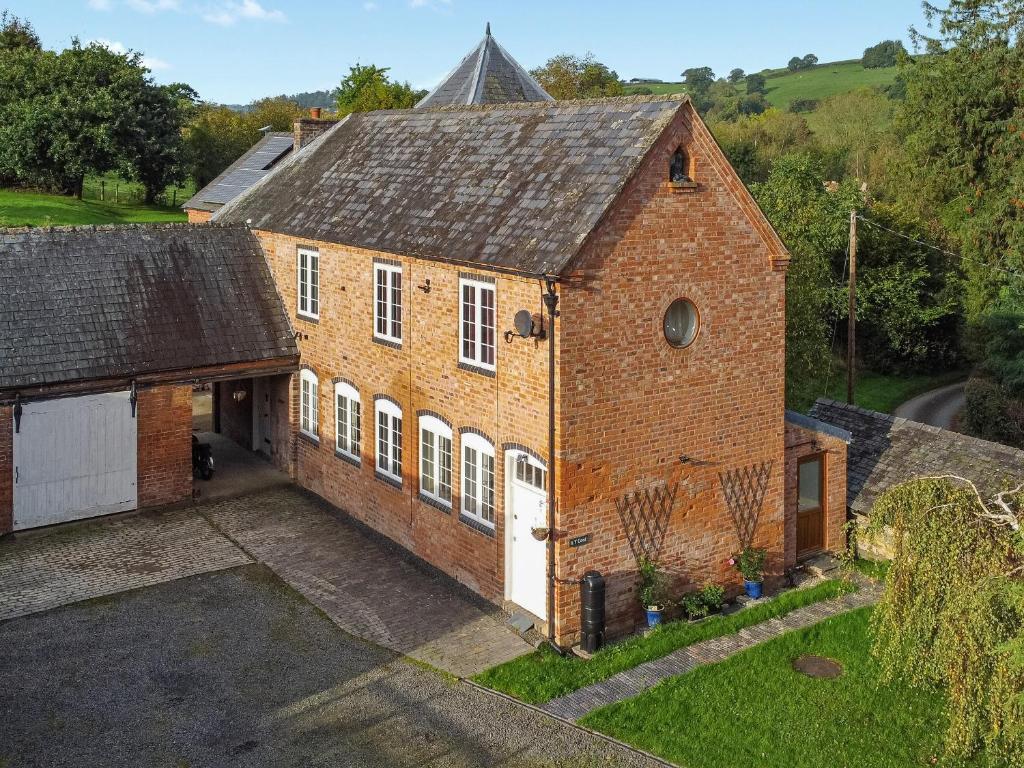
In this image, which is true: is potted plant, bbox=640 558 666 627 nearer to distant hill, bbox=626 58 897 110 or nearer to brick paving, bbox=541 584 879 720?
brick paving, bbox=541 584 879 720

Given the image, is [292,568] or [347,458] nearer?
[292,568]

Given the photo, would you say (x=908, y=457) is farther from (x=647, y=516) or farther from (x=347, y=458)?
(x=347, y=458)

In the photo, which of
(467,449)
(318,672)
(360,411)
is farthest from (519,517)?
(360,411)

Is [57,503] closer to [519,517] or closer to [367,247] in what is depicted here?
[367,247]

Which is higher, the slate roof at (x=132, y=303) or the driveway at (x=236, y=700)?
the slate roof at (x=132, y=303)

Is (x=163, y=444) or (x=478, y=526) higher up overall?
(x=163, y=444)

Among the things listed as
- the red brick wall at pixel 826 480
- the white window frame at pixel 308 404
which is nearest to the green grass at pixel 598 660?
the red brick wall at pixel 826 480

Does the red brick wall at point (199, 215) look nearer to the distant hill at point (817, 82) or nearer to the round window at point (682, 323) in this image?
the round window at point (682, 323)

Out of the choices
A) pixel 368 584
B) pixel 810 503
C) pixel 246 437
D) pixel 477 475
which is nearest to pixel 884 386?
pixel 810 503
